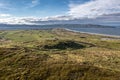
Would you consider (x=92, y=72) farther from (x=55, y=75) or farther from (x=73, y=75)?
(x=55, y=75)

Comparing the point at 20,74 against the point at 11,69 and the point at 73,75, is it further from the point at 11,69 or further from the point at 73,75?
the point at 73,75

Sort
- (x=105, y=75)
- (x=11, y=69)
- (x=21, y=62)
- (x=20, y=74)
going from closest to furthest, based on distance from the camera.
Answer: (x=105, y=75), (x=20, y=74), (x=11, y=69), (x=21, y=62)

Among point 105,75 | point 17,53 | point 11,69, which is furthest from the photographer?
point 17,53

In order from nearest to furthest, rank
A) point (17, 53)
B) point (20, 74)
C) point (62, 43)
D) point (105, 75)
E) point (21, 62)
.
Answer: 1. point (105, 75)
2. point (20, 74)
3. point (21, 62)
4. point (17, 53)
5. point (62, 43)

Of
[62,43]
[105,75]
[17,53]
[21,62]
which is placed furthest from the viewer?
[62,43]

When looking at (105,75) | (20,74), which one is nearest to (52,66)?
(20,74)

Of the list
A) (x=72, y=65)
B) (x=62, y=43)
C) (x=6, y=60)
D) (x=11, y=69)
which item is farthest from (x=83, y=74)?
(x=62, y=43)

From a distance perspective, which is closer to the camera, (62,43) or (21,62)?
(21,62)

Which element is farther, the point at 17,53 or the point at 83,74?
the point at 17,53
